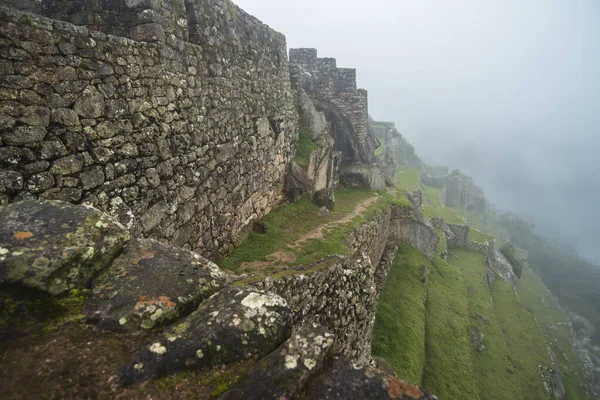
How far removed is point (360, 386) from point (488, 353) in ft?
76.9

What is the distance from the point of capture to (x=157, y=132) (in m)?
6.87

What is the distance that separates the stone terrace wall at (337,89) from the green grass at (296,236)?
29.9ft

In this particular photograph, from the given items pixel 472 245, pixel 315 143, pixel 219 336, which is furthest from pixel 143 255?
pixel 472 245

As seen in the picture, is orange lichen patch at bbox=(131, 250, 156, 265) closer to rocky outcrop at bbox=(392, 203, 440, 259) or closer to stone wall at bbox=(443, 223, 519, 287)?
rocky outcrop at bbox=(392, 203, 440, 259)

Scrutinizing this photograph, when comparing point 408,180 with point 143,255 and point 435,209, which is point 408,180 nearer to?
point 435,209

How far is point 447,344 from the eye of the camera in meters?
17.5

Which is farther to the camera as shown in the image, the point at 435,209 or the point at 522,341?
the point at 435,209

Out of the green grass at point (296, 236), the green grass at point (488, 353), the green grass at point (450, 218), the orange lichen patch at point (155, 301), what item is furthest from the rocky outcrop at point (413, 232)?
the orange lichen patch at point (155, 301)

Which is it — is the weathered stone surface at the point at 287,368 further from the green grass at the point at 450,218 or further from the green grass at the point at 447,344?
the green grass at the point at 450,218

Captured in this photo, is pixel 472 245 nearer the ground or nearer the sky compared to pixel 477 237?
nearer the ground

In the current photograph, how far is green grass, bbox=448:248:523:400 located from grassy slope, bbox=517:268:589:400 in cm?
782

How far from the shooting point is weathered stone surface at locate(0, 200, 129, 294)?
9.06 ft

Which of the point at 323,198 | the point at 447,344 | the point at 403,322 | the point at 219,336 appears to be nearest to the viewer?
the point at 219,336

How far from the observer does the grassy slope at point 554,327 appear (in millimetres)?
28250
